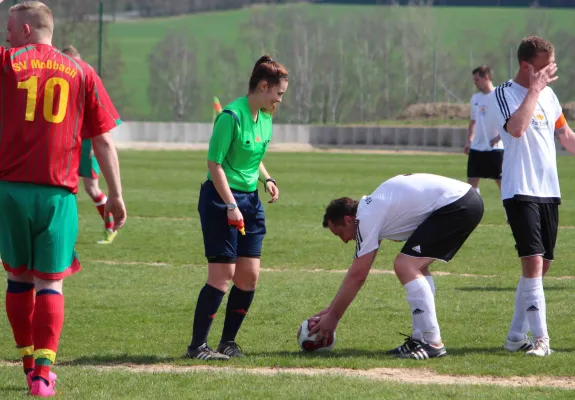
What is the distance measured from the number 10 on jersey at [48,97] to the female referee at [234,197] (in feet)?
4.33

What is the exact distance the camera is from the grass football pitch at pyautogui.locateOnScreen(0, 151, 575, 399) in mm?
Result: 6031

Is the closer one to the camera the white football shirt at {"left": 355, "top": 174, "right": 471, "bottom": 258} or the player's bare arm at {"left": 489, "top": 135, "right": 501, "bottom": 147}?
the white football shirt at {"left": 355, "top": 174, "right": 471, "bottom": 258}

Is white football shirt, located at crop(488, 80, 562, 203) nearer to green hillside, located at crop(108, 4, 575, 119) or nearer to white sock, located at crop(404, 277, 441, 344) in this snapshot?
white sock, located at crop(404, 277, 441, 344)

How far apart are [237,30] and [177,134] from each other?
5045 cm

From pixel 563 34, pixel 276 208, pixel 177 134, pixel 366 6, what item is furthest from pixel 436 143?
pixel 366 6

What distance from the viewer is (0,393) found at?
5746 millimetres

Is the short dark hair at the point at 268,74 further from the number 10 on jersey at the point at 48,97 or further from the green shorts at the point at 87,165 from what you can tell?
the green shorts at the point at 87,165

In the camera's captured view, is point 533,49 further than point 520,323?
No

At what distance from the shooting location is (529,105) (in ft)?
22.9

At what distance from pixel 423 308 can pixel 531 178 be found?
47.9 inches

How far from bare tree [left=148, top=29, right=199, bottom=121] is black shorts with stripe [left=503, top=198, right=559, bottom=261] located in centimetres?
8645

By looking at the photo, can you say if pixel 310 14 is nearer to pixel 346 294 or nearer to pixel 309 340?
pixel 309 340

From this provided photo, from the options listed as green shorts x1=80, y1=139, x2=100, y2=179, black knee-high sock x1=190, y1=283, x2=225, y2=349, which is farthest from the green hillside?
black knee-high sock x1=190, y1=283, x2=225, y2=349

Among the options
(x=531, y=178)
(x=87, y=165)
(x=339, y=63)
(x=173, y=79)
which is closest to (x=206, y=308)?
(x=531, y=178)
